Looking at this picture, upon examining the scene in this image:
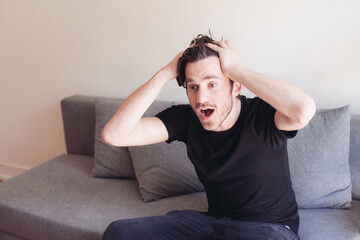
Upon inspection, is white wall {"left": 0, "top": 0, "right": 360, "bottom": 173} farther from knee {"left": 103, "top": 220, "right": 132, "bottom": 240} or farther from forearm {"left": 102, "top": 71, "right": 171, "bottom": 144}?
knee {"left": 103, "top": 220, "right": 132, "bottom": 240}

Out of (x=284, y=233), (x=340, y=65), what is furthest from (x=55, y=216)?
(x=340, y=65)

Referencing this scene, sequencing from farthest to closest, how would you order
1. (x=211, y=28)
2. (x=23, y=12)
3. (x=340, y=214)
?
1. (x=23, y=12)
2. (x=211, y=28)
3. (x=340, y=214)

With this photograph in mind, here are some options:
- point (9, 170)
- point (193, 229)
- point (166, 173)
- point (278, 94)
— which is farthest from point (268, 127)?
point (9, 170)

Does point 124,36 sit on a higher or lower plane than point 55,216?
higher

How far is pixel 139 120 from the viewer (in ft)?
5.04

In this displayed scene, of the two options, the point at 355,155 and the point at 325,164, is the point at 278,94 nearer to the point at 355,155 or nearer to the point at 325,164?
the point at 325,164

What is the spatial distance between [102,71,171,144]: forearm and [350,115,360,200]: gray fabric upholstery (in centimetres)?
97

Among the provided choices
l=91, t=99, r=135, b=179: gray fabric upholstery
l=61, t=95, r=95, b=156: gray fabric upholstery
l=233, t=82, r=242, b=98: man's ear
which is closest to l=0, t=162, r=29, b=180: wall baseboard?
l=61, t=95, r=95, b=156: gray fabric upholstery

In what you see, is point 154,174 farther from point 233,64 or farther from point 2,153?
point 2,153

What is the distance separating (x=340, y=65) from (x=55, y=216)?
1682 mm

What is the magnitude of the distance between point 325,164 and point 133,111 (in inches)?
37.3

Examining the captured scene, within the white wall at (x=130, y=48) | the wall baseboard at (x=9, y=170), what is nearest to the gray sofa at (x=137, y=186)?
the white wall at (x=130, y=48)

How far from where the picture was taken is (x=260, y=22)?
2006 millimetres

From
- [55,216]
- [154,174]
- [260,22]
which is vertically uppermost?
[260,22]
